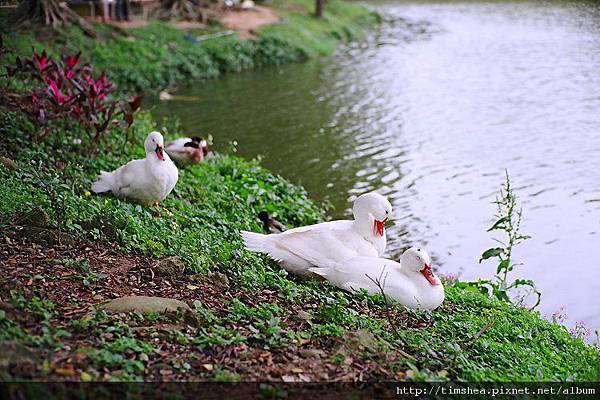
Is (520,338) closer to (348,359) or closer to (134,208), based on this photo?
(348,359)

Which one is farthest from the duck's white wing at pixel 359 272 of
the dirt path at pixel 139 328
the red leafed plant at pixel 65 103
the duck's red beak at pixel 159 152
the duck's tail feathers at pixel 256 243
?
the red leafed plant at pixel 65 103

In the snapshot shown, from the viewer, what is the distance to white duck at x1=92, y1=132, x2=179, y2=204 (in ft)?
25.0

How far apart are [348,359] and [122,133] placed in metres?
6.96

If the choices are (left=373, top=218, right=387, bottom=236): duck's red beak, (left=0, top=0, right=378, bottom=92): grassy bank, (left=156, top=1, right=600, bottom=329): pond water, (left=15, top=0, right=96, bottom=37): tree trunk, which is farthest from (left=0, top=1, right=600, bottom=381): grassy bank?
(left=15, top=0, right=96, bottom=37): tree trunk

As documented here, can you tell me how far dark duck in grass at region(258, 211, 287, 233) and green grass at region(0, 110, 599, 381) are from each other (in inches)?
7.5

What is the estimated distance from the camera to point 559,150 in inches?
497

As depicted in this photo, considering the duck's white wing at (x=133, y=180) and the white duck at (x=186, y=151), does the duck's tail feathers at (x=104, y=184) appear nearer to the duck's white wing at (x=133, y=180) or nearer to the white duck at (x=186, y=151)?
the duck's white wing at (x=133, y=180)

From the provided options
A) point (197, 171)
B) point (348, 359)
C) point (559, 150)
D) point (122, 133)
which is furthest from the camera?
point (559, 150)

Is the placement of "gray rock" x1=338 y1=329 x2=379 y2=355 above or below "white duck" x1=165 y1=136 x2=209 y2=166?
above

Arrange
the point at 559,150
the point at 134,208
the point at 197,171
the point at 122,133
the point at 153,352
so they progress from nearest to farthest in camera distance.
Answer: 1. the point at 153,352
2. the point at 134,208
3. the point at 197,171
4. the point at 122,133
5. the point at 559,150

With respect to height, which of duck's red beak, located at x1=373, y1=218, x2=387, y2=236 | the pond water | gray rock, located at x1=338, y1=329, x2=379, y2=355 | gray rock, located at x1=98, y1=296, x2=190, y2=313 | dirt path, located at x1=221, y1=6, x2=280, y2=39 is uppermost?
gray rock, located at x1=98, y1=296, x2=190, y2=313

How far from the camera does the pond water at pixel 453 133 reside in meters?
9.17

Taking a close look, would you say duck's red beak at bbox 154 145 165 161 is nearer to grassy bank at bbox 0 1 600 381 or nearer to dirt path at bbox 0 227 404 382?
grassy bank at bbox 0 1 600 381

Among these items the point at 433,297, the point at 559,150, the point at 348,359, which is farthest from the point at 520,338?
the point at 559,150
